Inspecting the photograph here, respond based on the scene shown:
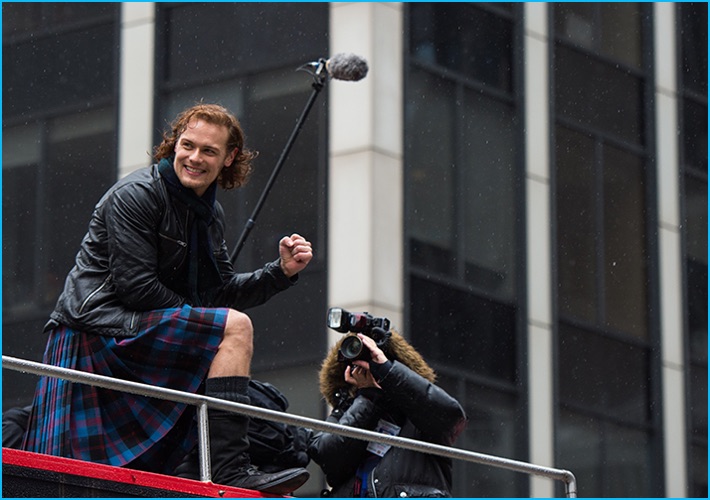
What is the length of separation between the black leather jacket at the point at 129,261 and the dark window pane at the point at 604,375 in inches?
543

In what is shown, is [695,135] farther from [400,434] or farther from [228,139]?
[228,139]

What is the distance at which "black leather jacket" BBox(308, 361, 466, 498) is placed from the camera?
328 inches

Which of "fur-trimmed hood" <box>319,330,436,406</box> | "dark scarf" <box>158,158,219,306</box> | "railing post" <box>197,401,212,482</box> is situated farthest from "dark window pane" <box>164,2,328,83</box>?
"railing post" <box>197,401,212,482</box>

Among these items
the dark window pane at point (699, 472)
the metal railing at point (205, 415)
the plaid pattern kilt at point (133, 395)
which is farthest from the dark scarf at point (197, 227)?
the dark window pane at point (699, 472)

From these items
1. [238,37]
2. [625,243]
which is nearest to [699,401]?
[625,243]

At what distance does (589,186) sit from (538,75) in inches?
67.1

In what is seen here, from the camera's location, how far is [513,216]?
21375 millimetres

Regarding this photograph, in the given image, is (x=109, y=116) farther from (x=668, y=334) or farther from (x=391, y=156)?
(x=668, y=334)

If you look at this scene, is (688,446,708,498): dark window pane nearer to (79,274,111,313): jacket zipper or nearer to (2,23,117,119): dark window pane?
(2,23,117,119): dark window pane

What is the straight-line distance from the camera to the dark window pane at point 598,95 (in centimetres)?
2242

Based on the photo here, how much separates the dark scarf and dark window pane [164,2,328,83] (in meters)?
11.4

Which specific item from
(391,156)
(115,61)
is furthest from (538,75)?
(115,61)

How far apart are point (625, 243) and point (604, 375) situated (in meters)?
1.87

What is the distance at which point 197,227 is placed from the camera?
8164mm
